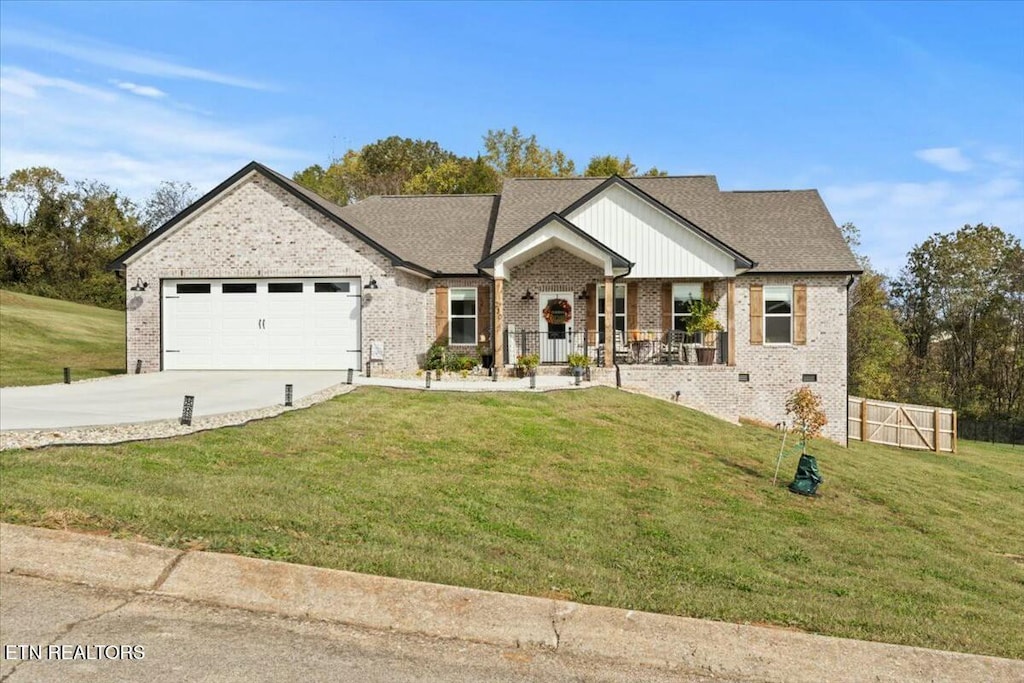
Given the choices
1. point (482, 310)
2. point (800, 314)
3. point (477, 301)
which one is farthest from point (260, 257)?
point (800, 314)

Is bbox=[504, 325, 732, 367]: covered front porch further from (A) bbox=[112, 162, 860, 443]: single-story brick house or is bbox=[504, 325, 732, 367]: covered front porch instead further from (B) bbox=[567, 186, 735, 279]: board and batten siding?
(B) bbox=[567, 186, 735, 279]: board and batten siding

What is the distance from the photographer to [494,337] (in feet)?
68.0

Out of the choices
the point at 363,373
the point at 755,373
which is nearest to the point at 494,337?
the point at 363,373

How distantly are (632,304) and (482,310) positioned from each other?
471 cm

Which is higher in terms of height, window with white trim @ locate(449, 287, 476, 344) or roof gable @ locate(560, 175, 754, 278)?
roof gable @ locate(560, 175, 754, 278)

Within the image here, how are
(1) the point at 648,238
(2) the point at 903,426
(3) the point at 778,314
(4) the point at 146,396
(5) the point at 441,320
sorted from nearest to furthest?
(4) the point at 146,396 < (1) the point at 648,238 < (3) the point at 778,314 < (5) the point at 441,320 < (2) the point at 903,426

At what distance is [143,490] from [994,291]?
4965cm

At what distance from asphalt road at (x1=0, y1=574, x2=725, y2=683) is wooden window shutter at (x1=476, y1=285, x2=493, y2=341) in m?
17.6

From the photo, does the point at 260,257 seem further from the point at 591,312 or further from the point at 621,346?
the point at 621,346

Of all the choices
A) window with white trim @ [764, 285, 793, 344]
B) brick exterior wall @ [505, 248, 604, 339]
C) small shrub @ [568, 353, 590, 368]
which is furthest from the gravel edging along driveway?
window with white trim @ [764, 285, 793, 344]

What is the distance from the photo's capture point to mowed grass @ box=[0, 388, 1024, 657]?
572 cm

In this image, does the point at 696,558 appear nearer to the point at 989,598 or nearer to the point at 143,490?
the point at 989,598

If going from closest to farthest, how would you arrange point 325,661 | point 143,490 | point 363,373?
point 325,661, point 143,490, point 363,373

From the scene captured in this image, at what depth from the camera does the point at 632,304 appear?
22047mm
